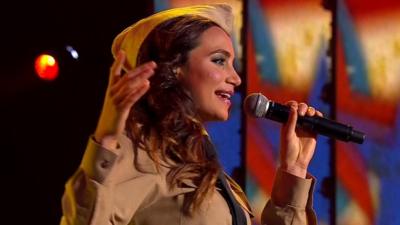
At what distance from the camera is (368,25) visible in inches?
134

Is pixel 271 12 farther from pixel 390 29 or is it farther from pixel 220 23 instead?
pixel 220 23

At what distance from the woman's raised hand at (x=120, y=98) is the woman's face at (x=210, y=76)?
0.97 ft

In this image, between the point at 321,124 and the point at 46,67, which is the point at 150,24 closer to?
the point at 321,124

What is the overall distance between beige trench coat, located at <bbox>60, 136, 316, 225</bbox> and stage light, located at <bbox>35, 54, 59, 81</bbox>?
6.81 ft

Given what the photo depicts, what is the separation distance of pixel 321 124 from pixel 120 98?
537 millimetres

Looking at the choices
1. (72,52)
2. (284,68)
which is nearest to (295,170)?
(284,68)

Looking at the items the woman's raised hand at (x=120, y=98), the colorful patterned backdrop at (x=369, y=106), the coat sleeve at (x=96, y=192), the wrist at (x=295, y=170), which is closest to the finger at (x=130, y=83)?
the woman's raised hand at (x=120, y=98)

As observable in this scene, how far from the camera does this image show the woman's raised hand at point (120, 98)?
1319mm

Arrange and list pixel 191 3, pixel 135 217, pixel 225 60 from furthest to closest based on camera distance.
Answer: pixel 191 3
pixel 225 60
pixel 135 217

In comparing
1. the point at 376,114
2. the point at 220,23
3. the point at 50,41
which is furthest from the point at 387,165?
the point at 220,23

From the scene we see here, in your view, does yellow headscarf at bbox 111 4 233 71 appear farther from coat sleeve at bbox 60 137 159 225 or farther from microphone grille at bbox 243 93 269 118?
coat sleeve at bbox 60 137 159 225

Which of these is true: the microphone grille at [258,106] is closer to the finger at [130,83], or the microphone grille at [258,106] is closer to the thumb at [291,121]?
the thumb at [291,121]

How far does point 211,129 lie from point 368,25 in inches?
31.8

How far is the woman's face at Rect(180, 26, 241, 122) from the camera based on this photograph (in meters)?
1.63
